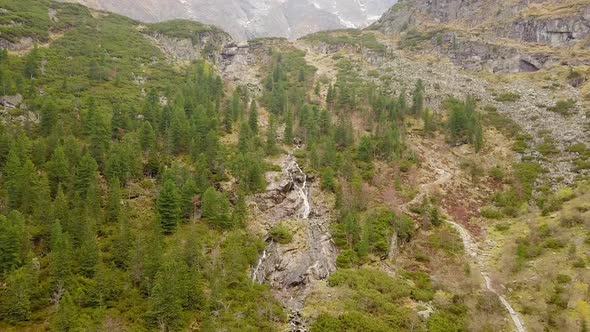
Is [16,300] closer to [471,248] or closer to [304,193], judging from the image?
[304,193]

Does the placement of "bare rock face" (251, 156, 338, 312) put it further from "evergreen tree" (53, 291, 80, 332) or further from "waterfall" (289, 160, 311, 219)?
"evergreen tree" (53, 291, 80, 332)

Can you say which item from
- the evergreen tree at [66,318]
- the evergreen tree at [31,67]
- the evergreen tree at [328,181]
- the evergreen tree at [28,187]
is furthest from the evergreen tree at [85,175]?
the evergreen tree at [31,67]

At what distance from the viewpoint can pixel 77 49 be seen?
422 ft

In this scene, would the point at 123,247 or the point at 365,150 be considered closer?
the point at 123,247

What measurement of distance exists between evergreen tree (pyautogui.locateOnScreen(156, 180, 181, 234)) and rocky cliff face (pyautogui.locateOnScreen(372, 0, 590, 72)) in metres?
122

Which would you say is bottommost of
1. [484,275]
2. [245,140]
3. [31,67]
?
[484,275]

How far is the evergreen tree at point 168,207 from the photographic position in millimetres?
63875

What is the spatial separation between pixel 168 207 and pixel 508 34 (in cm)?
14365

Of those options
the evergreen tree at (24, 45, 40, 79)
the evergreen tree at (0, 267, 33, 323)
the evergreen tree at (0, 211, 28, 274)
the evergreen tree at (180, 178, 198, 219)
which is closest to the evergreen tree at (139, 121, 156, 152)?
the evergreen tree at (180, 178, 198, 219)

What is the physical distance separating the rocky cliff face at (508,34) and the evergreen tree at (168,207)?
12159 centimetres

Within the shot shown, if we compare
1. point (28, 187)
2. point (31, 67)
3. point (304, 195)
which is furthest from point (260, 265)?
point (31, 67)

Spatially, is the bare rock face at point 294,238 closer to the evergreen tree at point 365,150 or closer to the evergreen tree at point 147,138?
the evergreen tree at point 365,150

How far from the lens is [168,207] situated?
212 ft

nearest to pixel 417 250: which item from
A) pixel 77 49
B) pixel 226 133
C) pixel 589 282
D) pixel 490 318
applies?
pixel 490 318
